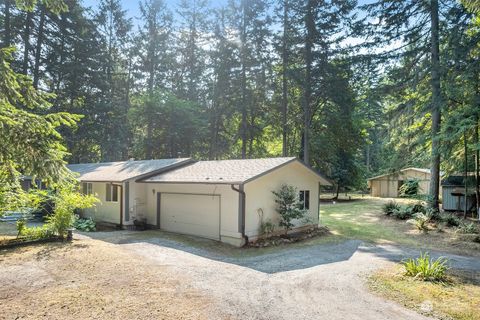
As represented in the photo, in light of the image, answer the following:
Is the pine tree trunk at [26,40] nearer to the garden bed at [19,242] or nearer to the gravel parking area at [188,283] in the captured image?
the garden bed at [19,242]

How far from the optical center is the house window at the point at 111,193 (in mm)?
14581

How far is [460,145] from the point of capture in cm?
1608

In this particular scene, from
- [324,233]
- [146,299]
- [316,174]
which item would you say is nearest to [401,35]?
[316,174]

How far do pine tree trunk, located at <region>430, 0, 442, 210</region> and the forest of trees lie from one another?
0.08 metres

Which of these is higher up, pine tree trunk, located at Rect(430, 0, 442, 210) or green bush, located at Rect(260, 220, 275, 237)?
pine tree trunk, located at Rect(430, 0, 442, 210)

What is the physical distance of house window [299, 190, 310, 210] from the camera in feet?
45.9

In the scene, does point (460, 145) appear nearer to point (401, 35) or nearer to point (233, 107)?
point (401, 35)

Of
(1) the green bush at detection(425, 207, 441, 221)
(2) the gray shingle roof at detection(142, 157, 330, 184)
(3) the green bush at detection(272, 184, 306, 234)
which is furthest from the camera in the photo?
(1) the green bush at detection(425, 207, 441, 221)

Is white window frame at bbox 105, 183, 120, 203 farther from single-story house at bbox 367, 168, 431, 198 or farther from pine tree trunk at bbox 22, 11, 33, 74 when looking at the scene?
single-story house at bbox 367, 168, 431, 198

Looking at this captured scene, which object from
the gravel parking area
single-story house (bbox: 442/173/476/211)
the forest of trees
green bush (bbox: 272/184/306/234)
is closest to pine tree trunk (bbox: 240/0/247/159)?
the forest of trees

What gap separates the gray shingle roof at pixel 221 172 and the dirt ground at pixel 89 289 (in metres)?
4.09

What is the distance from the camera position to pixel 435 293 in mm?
6316

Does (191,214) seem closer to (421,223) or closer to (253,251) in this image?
(253,251)

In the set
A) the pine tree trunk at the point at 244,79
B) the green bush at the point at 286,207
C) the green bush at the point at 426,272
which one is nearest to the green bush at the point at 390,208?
the green bush at the point at 286,207
